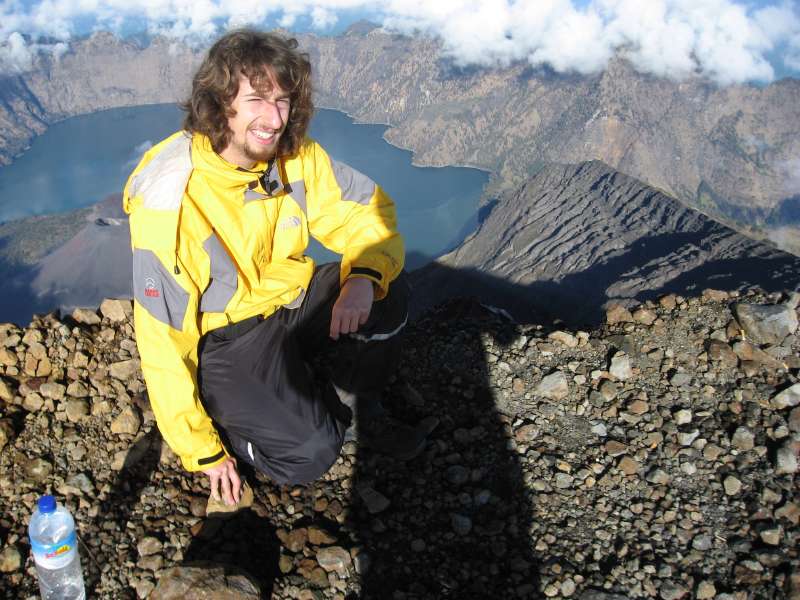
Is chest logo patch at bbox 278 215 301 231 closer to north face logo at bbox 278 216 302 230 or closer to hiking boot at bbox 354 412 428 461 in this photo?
north face logo at bbox 278 216 302 230

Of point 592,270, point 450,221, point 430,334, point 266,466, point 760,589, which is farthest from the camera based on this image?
point 450,221

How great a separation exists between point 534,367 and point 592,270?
135 meters

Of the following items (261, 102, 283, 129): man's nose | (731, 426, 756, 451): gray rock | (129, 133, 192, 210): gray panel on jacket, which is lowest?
(731, 426, 756, 451): gray rock

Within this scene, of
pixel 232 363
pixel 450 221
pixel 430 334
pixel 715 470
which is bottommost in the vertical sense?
pixel 450 221

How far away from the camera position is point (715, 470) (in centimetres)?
450

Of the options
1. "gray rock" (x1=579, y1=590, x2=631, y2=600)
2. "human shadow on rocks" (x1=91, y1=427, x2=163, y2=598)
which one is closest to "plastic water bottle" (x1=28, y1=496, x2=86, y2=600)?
"human shadow on rocks" (x1=91, y1=427, x2=163, y2=598)

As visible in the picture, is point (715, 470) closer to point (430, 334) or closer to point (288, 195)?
point (430, 334)

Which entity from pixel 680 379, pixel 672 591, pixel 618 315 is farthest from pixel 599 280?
pixel 672 591

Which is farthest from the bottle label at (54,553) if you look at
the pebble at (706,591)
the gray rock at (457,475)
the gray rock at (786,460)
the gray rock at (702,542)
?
the gray rock at (786,460)

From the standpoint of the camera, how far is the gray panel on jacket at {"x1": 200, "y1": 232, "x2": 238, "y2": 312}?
138 inches

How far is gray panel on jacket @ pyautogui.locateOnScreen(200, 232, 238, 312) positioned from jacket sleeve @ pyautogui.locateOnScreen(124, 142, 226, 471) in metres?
0.22

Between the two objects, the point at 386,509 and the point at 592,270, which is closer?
the point at 386,509

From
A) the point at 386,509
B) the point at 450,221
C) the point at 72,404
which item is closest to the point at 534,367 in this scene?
the point at 386,509

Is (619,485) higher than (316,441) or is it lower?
lower
